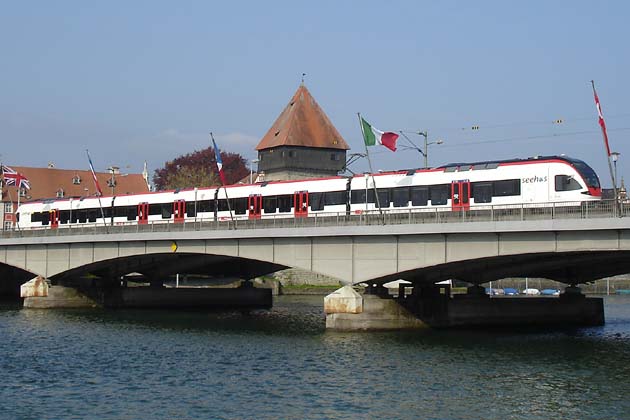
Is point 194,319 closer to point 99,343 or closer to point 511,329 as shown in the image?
point 99,343

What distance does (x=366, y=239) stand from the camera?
5566 centimetres

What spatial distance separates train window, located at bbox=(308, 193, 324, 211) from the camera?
2483 inches

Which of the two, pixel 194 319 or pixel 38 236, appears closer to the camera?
pixel 194 319

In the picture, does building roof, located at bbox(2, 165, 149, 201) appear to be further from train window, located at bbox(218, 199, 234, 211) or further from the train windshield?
the train windshield

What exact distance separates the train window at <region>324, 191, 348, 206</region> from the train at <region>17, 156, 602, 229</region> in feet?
0.21

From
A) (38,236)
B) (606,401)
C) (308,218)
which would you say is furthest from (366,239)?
(38,236)

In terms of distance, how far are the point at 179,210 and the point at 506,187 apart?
29.4 meters

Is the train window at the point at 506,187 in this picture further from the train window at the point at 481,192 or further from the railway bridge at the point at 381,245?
the railway bridge at the point at 381,245

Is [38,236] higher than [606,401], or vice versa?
[38,236]

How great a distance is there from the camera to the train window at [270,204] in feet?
218

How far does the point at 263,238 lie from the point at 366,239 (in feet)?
27.1

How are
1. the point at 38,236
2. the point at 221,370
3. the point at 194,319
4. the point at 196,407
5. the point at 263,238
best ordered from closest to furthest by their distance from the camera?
the point at 196,407 < the point at 221,370 < the point at 263,238 < the point at 194,319 < the point at 38,236

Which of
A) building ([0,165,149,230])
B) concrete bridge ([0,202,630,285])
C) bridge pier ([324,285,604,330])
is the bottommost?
bridge pier ([324,285,604,330])

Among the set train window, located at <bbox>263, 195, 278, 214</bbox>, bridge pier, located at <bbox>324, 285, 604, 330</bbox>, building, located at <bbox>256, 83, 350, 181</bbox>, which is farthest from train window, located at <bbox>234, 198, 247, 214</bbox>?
building, located at <bbox>256, 83, 350, 181</bbox>
